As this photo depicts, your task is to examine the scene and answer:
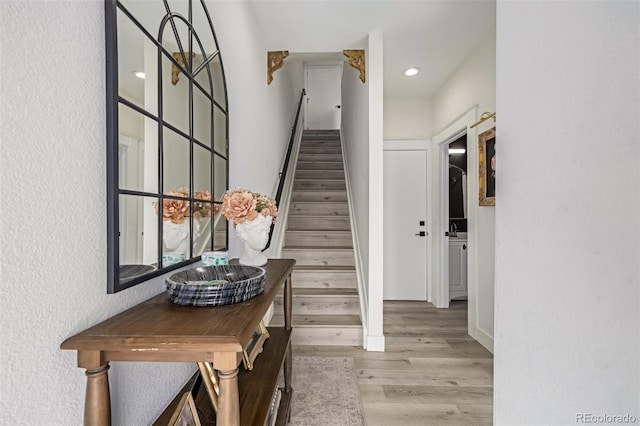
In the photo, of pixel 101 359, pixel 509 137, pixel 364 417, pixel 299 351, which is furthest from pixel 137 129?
pixel 299 351

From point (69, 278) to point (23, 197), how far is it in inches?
7.9

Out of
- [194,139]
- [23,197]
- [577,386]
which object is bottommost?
[577,386]

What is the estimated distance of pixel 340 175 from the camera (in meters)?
4.75

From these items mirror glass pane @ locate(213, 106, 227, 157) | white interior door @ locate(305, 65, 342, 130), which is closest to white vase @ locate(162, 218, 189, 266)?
mirror glass pane @ locate(213, 106, 227, 157)

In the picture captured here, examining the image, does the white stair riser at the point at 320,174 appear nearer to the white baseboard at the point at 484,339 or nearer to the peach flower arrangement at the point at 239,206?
the white baseboard at the point at 484,339

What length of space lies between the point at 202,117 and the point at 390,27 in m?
2.01

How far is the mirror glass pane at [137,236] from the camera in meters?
0.84

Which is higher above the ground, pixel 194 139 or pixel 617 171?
pixel 194 139

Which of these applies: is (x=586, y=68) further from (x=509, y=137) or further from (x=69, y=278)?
(x=69, y=278)

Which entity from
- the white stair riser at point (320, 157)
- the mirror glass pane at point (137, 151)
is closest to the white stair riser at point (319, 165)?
the white stair riser at point (320, 157)

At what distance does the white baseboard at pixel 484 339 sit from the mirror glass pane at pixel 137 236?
2.76m

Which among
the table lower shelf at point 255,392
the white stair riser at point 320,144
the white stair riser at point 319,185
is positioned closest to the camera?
the table lower shelf at point 255,392

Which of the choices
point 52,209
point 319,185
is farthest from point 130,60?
point 319,185

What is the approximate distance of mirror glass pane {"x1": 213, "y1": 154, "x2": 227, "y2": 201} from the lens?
152cm
